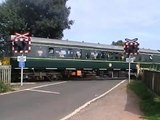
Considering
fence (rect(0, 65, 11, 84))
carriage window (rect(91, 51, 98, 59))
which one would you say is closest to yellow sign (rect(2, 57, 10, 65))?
fence (rect(0, 65, 11, 84))

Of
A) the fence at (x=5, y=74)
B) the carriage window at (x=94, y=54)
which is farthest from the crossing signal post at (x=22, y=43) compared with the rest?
the carriage window at (x=94, y=54)

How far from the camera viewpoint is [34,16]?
59219 mm

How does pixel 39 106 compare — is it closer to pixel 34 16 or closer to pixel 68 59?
pixel 68 59

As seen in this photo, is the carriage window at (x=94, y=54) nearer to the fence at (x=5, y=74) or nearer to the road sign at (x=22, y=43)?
the road sign at (x=22, y=43)

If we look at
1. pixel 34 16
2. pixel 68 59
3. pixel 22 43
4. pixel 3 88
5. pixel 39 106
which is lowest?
pixel 39 106

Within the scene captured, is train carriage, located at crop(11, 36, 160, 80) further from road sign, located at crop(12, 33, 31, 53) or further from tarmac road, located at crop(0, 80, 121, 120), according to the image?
tarmac road, located at crop(0, 80, 121, 120)

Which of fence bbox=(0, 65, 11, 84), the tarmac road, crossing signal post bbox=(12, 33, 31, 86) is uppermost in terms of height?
crossing signal post bbox=(12, 33, 31, 86)

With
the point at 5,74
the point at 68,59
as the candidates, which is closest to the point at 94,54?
the point at 68,59

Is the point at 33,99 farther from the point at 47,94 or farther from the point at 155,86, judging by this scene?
the point at 155,86

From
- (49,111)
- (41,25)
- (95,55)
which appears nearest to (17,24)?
(41,25)

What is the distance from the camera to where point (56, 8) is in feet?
195

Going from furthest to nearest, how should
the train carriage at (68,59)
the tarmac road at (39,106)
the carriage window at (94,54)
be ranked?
the carriage window at (94,54)
the train carriage at (68,59)
the tarmac road at (39,106)

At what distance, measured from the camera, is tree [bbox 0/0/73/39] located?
191 ft

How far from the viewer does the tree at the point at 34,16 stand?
58.1 metres
